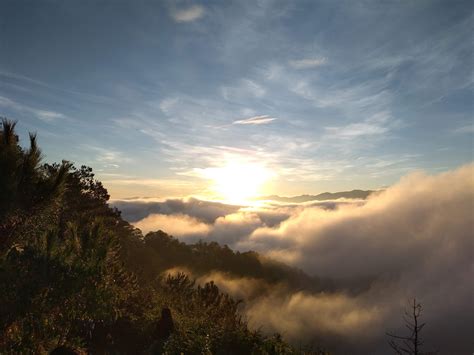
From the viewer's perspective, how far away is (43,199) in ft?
39.9

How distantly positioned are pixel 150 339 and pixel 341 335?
19229 cm

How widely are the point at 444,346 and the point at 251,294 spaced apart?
145 m

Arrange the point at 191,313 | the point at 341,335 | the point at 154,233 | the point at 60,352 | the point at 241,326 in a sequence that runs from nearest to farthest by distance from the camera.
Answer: the point at 60,352
the point at 241,326
the point at 191,313
the point at 154,233
the point at 341,335

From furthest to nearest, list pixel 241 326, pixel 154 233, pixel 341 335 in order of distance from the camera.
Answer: pixel 341 335 → pixel 154 233 → pixel 241 326

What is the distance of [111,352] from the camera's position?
1394cm

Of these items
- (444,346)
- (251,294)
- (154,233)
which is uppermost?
(154,233)

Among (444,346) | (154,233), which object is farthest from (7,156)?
(444,346)

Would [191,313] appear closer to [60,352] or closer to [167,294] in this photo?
[167,294]

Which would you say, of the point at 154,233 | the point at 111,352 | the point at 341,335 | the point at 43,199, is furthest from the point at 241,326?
the point at 341,335

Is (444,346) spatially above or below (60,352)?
below

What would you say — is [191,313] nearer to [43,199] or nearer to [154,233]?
[43,199]

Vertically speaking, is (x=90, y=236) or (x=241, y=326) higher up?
(x=90, y=236)

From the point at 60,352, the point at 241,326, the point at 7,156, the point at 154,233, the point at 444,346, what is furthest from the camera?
the point at 444,346

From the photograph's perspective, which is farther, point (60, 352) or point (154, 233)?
point (154, 233)
